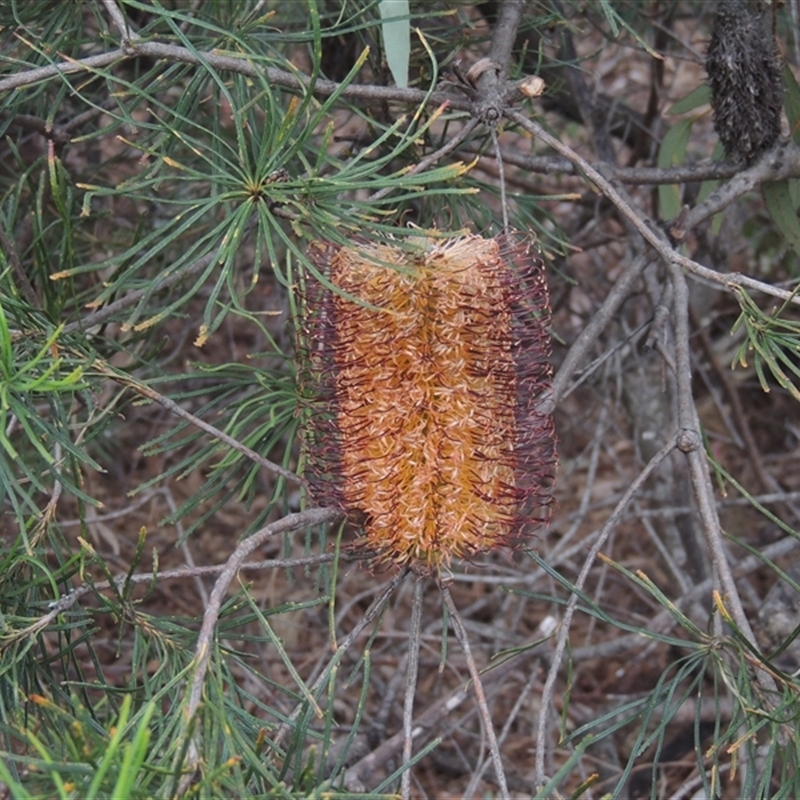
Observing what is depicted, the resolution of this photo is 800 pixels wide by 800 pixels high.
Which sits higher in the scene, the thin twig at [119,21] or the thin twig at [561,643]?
the thin twig at [119,21]

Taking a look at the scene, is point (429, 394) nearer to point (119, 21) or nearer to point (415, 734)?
point (119, 21)

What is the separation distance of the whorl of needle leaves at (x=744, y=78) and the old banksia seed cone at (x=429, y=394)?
466mm

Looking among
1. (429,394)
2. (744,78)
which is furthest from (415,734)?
(744,78)

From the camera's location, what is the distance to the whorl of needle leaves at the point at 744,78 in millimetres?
1178

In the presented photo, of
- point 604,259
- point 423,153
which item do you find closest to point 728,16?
point 423,153

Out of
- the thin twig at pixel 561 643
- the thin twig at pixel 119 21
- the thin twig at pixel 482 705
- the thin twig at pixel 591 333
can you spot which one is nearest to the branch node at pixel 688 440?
the thin twig at pixel 561 643

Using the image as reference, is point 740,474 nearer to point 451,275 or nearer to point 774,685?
point 774,685

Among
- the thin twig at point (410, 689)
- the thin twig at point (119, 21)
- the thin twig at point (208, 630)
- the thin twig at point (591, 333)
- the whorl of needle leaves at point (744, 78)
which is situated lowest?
the thin twig at point (410, 689)

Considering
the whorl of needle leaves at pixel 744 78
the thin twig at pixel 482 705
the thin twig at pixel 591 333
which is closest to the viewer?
the thin twig at pixel 482 705

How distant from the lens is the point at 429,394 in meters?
0.82

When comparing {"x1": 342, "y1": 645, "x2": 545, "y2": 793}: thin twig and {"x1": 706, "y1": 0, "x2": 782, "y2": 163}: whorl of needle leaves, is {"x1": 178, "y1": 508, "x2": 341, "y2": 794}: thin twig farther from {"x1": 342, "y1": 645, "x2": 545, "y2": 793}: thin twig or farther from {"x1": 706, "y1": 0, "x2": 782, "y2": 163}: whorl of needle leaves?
{"x1": 706, "y1": 0, "x2": 782, "y2": 163}: whorl of needle leaves

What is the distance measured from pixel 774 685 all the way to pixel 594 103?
4.04 ft

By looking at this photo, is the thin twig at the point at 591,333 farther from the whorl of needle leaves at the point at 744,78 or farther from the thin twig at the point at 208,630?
the thin twig at the point at 208,630

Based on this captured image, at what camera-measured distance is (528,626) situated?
7.39 ft
